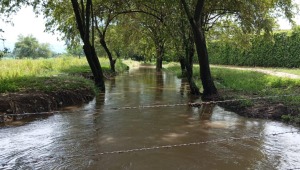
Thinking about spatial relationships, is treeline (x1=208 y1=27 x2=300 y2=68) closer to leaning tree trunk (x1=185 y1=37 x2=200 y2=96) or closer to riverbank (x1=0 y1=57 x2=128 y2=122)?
leaning tree trunk (x1=185 y1=37 x2=200 y2=96)

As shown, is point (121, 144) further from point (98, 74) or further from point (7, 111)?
point (98, 74)

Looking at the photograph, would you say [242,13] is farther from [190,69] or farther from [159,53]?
[159,53]

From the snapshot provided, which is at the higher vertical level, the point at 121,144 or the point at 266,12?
the point at 266,12

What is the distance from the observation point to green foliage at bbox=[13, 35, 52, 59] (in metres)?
83.9

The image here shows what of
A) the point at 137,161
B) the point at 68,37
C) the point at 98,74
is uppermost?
the point at 68,37

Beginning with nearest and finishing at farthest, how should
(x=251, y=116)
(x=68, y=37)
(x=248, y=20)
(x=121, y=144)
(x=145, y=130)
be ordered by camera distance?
(x=121, y=144)
(x=145, y=130)
(x=251, y=116)
(x=248, y=20)
(x=68, y=37)

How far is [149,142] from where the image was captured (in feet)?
23.6

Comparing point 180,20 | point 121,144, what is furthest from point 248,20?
point 121,144

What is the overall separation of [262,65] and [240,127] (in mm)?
20582

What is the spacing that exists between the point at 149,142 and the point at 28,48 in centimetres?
8518

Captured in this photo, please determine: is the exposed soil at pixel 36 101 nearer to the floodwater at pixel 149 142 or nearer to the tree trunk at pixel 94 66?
the floodwater at pixel 149 142

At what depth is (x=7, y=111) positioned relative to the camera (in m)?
9.09

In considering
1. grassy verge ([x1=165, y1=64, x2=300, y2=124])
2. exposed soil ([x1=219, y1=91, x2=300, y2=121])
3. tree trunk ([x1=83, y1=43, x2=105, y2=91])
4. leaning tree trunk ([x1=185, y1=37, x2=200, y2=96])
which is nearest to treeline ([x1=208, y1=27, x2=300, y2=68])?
grassy verge ([x1=165, y1=64, x2=300, y2=124])

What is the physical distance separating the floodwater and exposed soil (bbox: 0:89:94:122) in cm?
65
